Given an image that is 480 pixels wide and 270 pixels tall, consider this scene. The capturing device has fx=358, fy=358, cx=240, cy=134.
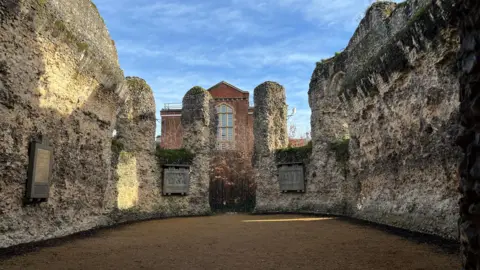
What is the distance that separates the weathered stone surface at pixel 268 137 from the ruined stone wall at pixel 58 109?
698cm

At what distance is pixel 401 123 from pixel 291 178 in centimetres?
716

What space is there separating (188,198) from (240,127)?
603 inches

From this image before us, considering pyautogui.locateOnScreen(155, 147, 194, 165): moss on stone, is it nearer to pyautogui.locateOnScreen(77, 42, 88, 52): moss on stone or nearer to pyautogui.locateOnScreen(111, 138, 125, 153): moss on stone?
pyautogui.locateOnScreen(111, 138, 125, 153): moss on stone

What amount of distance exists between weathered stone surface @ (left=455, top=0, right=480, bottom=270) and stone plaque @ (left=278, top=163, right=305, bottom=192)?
12320 millimetres

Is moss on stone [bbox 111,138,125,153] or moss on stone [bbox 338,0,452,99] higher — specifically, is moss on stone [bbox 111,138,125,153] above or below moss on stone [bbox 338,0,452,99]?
below

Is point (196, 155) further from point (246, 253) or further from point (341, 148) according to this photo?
point (246, 253)

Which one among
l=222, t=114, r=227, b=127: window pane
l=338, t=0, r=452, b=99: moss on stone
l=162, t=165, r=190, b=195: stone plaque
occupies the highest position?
l=222, t=114, r=227, b=127: window pane

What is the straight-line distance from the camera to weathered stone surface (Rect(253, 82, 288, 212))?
51.5 feet

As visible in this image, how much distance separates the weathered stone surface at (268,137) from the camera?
15703 millimetres

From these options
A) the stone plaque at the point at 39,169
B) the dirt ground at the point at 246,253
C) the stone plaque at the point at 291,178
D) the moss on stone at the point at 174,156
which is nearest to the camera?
the dirt ground at the point at 246,253

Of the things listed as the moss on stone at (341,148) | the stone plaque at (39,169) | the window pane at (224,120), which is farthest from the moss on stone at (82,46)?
the window pane at (224,120)

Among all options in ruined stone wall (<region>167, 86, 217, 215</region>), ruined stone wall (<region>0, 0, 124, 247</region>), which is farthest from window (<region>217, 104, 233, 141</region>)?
ruined stone wall (<region>0, 0, 124, 247</region>)

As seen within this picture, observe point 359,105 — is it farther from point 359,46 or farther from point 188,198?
point 188,198

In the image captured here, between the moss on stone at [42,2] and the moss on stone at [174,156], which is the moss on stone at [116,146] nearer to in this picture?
the moss on stone at [174,156]
